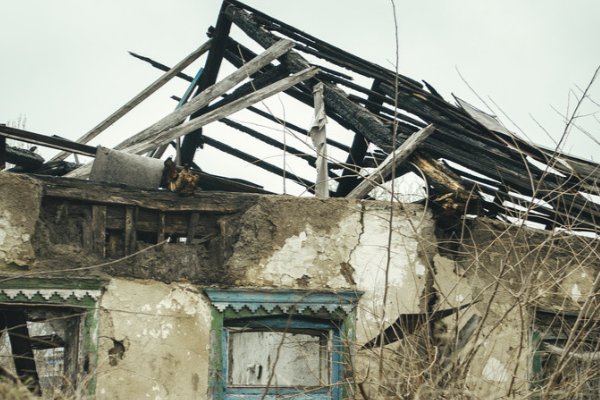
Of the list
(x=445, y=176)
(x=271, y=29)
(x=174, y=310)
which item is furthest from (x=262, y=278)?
(x=271, y=29)

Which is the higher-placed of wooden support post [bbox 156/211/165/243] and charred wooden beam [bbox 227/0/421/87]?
charred wooden beam [bbox 227/0/421/87]

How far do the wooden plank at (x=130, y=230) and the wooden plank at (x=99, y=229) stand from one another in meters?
0.17

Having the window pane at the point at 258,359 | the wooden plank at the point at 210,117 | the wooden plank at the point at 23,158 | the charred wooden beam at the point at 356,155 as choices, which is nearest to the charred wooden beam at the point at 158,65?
the wooden plank at the point at 210,117

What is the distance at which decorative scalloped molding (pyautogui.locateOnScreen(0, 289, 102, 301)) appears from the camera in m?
4.72

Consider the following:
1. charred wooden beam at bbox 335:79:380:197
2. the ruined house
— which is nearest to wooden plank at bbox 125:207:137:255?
the ruined house

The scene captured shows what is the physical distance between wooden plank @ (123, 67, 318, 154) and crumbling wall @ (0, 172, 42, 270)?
95 centimetres

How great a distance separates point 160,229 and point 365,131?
2193 mm

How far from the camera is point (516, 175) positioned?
6363 millimetres

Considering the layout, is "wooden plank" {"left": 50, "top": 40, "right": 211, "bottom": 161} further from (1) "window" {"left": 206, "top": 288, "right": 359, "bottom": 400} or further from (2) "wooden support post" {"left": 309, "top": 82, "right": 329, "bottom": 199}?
(1) "window" {"left": 206, "top": 288, "right": 359, "bottom": 400}

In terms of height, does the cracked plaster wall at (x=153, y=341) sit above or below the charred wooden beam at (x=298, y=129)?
below

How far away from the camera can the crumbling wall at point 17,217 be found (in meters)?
4.79

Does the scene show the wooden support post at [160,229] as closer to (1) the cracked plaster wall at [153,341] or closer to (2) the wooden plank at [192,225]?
(2) the wooden plank at [192,225]

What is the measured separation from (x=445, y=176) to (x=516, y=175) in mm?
953

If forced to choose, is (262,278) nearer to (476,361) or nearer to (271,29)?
(476,361)
